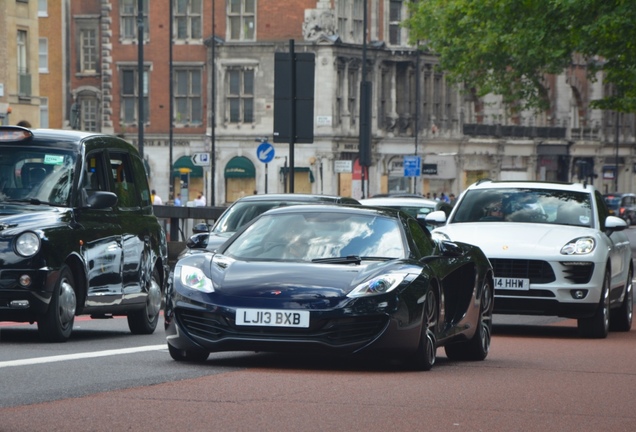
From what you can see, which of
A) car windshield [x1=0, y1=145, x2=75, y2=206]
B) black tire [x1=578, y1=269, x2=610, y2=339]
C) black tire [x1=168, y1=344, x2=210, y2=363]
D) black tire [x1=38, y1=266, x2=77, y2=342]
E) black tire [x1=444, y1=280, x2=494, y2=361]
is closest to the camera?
black tire [x1=168, y1=344, x2=210, y2=363]

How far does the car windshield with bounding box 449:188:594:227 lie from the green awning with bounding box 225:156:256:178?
64140 millimetres

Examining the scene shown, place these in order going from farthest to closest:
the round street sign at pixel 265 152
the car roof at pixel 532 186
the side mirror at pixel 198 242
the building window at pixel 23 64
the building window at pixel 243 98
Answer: the building window at pixel 243 98 → the building window at pixel 23 64 → the round street sign at pixel 265 152 → the car roof at pixel 532 186 → the side mirror at pixel 198 242

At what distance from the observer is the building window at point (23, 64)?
199ft

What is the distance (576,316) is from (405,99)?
7189cm

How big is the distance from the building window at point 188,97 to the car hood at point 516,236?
66.8m

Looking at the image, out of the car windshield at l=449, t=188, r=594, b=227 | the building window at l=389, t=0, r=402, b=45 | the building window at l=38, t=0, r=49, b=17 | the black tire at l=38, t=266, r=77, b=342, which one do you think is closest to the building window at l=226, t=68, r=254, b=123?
the building window at l=389, t=0, r=402, b=45

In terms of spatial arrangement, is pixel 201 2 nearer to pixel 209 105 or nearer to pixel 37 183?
pixel 209 105

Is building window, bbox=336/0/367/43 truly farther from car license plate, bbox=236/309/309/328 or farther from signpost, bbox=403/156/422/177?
car license plate, bbox=236/309/309/328

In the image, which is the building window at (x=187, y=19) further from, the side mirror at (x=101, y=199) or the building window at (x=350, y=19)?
the side mirror at (x=101, y=199)

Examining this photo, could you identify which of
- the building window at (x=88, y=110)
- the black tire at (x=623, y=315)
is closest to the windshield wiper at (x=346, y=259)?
the black tire at (x=623, y=315)

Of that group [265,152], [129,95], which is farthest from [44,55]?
[265,152]

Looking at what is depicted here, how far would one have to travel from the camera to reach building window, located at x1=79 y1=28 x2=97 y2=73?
87.2m

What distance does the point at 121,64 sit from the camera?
86750 millimetres

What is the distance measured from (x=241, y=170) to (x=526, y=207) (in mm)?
64735
